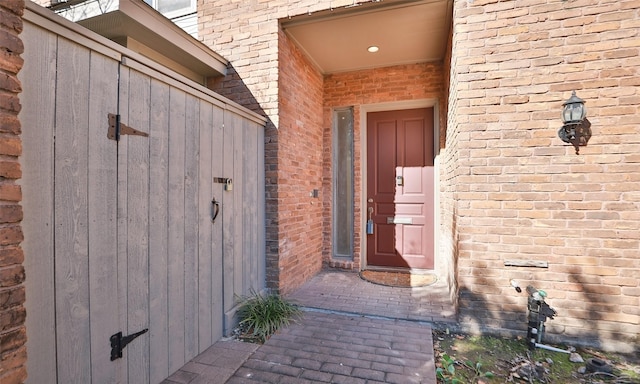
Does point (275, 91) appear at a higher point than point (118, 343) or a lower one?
higher

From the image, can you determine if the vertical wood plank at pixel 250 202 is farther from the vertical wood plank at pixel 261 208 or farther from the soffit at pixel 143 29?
the soffit at pixel 143 29

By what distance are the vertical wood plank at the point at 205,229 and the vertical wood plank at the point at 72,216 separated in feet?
2.83

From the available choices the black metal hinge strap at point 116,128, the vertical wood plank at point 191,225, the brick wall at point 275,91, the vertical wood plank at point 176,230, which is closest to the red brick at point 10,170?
the black metal hinge strap at point 116,128

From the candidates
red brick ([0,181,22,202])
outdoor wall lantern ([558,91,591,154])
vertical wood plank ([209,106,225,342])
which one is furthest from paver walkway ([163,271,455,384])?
outdoor wall lantern ([558,91,591,154])

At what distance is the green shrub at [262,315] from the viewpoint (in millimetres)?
2730

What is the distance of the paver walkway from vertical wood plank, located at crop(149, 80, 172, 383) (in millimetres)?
233

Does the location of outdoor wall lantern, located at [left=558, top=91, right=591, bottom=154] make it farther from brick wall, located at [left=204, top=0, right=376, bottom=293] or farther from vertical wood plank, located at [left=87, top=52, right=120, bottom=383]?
vertical wood plank, located at [left=87, top=52, right=120, bottom=383]

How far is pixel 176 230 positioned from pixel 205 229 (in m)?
0.30

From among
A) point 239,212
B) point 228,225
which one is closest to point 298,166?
point 239,212

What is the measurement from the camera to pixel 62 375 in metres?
1.50

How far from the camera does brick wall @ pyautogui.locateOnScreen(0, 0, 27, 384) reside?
1184 millimetres

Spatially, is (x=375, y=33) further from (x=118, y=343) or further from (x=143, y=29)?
(x=118, y=343)

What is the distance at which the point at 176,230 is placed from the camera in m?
2.20

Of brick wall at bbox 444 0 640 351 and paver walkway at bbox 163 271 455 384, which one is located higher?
brick wall at bbox 444 0 640 351
